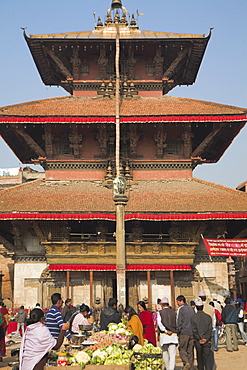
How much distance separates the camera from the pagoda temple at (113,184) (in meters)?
21.5

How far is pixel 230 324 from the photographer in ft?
51.1

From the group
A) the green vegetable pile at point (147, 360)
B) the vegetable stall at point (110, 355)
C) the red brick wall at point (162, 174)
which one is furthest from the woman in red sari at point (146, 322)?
the red brick wall at point (162, 174)

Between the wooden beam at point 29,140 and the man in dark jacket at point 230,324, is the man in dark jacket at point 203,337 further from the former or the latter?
the wooden beam at point 29,140

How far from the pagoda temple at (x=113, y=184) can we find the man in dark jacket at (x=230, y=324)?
483cm

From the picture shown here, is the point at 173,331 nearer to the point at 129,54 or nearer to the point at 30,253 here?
the point at 30,253

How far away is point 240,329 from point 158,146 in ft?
34.1

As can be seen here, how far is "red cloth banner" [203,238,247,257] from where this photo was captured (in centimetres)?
2101

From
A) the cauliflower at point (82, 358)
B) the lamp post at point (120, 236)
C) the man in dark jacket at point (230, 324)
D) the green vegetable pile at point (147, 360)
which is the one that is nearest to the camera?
the cauliflower at point (82, 358)

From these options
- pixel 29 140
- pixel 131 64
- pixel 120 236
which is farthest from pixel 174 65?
pixel 120 236

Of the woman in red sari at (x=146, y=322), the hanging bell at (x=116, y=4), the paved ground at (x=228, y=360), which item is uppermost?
the hanging bell at (x=116, y=4)

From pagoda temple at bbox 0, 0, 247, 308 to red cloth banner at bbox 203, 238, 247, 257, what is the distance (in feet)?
3.46

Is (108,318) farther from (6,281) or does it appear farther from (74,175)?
(6,281)

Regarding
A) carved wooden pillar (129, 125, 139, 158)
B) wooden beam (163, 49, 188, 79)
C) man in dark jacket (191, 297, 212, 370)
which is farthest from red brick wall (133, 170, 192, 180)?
man in dark jacket (191, 297, 212, 370)

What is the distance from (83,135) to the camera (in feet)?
81.1
